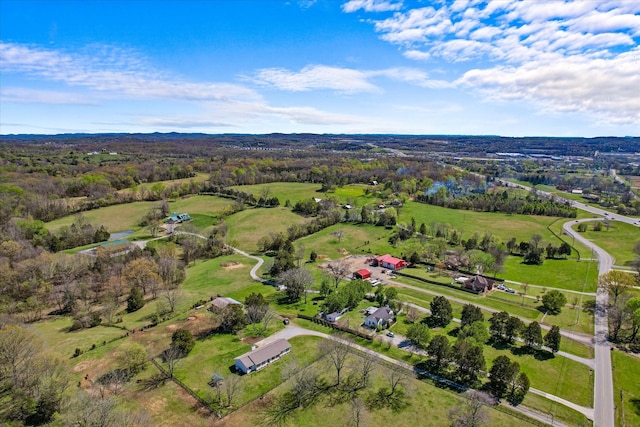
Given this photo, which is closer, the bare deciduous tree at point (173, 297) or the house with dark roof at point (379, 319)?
the house with dark roof at point (379, 319)

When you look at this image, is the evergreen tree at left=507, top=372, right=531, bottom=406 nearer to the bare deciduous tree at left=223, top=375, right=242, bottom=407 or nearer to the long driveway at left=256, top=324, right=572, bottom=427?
the long driveway at left=256, top=324, right=572, bottom=427

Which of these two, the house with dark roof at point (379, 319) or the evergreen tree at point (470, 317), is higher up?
the evergreen tree at point (470, 317)

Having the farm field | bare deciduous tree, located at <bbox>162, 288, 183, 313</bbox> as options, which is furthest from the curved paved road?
bare deciduous tree, located at <bbox>162, 288, 183, 313</bbox>

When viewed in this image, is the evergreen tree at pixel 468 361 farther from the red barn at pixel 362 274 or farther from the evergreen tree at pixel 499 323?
the red barn at pixel 362 274

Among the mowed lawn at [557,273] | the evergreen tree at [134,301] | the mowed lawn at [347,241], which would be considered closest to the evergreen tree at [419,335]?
the mowed lawn at [557,273]

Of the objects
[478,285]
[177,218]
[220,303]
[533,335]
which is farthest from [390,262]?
[177,218]

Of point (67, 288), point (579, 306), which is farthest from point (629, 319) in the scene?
point (67, 288)
